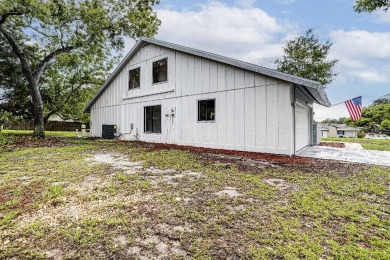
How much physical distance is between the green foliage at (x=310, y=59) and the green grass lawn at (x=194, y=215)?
21923mm

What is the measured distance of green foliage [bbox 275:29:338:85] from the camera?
2320cm

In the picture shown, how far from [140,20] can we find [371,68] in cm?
3536

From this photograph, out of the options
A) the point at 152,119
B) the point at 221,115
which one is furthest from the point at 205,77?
the point at 152,119

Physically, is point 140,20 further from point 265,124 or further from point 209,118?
point 265,124

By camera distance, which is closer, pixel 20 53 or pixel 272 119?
pixel 272 119

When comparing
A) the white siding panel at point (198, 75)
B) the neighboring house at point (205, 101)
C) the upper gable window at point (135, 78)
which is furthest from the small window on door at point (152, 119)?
the white siding panel at point (198, 75)

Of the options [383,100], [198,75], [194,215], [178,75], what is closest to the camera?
[194,215]

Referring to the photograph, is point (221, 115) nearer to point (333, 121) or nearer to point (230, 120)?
point (230, 120)

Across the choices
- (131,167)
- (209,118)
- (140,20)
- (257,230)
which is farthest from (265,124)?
(140,20)

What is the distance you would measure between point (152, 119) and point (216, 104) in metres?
4.40

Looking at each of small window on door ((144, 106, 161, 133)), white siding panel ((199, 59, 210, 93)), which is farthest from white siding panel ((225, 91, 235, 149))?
small window on door ((144, 106, 161, 133))

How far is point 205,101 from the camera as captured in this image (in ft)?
30.7

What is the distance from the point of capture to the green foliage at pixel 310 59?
76.1 ft

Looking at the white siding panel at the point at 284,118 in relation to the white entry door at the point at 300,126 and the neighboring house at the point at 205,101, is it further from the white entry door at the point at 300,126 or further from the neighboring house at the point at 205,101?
the white entry door at the point at 300,126
